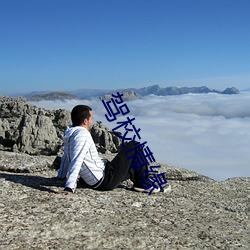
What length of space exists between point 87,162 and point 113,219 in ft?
6.51

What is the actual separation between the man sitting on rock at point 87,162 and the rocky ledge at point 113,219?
44 cm

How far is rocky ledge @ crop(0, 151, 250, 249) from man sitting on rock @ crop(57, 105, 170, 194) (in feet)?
1.43

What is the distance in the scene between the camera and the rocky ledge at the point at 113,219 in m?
8.22

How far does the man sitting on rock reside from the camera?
10.4m

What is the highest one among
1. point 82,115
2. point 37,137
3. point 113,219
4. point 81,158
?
point 82,115

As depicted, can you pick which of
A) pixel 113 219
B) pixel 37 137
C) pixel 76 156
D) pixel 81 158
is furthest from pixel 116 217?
pixel 37 137

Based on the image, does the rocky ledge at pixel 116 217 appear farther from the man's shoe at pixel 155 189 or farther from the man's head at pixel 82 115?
the man's head at pixel 82 115

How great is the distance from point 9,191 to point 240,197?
874 cm

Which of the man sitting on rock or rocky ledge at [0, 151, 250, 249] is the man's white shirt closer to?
the man sitting on rock

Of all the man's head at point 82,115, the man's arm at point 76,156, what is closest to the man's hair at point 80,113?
the man's head at point 82,115

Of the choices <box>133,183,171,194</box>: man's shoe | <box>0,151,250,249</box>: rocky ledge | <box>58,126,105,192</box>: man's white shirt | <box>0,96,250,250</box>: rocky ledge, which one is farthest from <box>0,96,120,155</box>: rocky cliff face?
<box>58,126,105,192</box>: man's white shirt

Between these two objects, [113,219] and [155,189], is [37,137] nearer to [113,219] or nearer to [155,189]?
[155,189]

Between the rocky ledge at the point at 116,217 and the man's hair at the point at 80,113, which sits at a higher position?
the man's hair at the point at 80,113

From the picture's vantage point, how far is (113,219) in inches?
376
